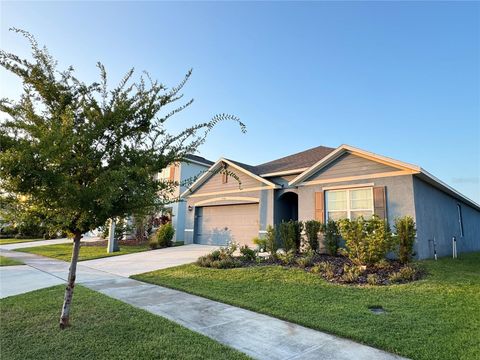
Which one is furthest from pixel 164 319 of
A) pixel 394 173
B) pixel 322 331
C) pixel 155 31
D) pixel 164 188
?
pixel 394 173

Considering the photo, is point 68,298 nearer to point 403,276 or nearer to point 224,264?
point 224,264

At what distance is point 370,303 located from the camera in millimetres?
5973

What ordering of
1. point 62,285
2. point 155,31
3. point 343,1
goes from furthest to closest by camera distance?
point 343,1 < point 155,31 < point 62,285

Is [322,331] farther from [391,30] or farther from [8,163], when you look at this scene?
[391,30]

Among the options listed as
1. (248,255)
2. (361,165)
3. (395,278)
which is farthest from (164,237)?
(395,278)

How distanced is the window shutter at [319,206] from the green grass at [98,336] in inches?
354

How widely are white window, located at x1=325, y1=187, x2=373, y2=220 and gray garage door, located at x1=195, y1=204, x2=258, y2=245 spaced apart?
4.61m

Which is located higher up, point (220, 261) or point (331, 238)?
point (331, 238)

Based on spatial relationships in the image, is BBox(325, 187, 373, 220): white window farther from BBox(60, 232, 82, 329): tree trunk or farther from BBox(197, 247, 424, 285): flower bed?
BBox(60, 232, 82, 329): tree trunk

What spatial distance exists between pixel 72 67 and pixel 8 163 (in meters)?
2.22

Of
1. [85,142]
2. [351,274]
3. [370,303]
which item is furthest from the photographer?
[351,274]

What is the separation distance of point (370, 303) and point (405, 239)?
14.5ft

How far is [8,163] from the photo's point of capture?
337 centimetres

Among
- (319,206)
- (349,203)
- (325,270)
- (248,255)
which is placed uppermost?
(349,203)
